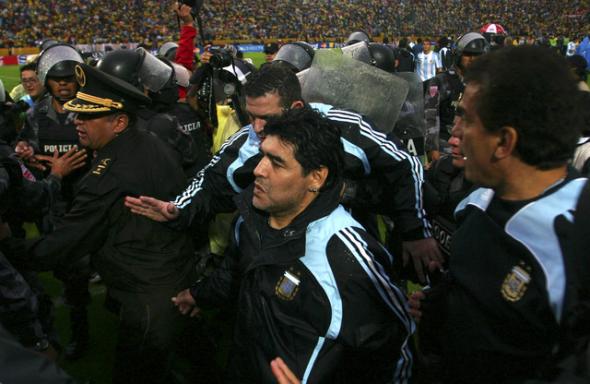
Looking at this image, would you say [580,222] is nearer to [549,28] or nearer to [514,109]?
[514,109]

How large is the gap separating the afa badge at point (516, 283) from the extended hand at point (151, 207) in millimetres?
1849

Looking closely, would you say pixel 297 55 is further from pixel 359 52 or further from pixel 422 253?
pixel 422 253

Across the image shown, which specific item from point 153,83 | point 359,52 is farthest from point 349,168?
Result: point 153,83

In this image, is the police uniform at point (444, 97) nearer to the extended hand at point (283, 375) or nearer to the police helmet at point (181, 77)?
the police helmet at point (181, 77)

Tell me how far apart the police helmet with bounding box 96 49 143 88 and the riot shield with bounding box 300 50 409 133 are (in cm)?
187

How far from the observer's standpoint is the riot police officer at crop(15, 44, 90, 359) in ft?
12.8

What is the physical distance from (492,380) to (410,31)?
5268 cm

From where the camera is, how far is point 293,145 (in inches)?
80.5

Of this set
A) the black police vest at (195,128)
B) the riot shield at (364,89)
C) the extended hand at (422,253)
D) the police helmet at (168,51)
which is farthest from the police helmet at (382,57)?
the police helmet at (168,51)

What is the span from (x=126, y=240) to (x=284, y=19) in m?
45.9

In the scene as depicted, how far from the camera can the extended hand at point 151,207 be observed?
2.64m

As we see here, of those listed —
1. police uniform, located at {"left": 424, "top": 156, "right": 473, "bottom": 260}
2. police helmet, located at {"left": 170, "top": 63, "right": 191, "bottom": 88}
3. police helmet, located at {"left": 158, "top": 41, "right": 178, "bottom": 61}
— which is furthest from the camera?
police helmet, located at {"left": 158, "top": 41, "right": 178, "bottom": 61}

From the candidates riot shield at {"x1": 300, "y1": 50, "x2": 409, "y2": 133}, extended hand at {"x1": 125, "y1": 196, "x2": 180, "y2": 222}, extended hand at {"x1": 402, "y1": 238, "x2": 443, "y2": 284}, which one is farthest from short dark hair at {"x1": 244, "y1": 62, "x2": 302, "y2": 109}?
extended hand at {"x1": 402, "y1": 238, "x2": 443, "y2": 284}

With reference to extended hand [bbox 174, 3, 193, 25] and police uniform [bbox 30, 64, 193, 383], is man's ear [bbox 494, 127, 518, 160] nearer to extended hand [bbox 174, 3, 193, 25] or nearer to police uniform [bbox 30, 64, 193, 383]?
police uniform [bbox 30, 64, 193, 383]
